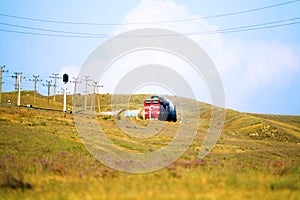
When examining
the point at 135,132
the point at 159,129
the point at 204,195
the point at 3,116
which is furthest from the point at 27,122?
the point at 204,195

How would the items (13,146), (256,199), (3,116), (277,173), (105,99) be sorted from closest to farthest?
(256,199)
(277,173)
(13,146)
(3,116)
(105,99)

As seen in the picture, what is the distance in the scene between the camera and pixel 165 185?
11.3 m

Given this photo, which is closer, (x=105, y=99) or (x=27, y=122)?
(x=27, y=122)

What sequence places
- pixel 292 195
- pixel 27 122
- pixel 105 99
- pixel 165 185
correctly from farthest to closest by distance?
pixel 105 99
pixel 27 122
pixel 165 185
pixel 292 195

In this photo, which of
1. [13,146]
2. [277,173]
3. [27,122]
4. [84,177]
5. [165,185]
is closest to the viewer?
[165,185]

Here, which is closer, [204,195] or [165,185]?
[204,195]

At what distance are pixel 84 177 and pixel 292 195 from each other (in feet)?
19.4

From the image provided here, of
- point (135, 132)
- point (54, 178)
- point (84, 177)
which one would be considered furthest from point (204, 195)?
point (135, 132)

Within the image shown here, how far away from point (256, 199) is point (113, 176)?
524 centimetres

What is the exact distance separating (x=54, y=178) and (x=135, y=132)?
3679 cm

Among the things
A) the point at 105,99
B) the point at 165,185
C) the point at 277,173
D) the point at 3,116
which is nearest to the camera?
the point at 165,185

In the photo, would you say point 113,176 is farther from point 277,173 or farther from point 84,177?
point 277,173

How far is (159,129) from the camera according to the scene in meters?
56.9

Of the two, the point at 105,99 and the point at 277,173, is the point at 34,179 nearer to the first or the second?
the point at 277,173
